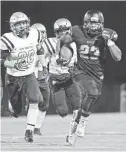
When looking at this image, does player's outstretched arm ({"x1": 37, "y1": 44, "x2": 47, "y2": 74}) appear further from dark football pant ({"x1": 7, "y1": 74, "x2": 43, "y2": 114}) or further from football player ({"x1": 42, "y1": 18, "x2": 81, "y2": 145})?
dark football pant ({"x1": 7, "y1": 74, "x2": 43, "y2": 114})

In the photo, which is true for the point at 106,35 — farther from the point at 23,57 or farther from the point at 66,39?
the point at 23,57

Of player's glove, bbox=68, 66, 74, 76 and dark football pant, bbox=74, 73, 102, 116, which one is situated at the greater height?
player's glove, bbox=68, 66, 74, 76

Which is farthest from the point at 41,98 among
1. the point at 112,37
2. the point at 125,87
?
the point at 125,87

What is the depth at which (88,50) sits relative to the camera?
8.38m

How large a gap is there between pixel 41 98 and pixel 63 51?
63cm

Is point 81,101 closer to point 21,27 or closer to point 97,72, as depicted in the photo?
point 97,72

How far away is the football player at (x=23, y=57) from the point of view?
789 cm

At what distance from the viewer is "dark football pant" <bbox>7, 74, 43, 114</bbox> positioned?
796 cm

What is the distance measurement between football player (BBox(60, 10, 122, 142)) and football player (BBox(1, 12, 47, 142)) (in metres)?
0.51

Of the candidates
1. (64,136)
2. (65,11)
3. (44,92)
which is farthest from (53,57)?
(65,11)

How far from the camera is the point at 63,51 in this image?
28.7 ft

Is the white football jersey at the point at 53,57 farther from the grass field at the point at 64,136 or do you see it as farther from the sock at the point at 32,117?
the sock at the point at 32,117

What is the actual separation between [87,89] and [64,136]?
2.21ft

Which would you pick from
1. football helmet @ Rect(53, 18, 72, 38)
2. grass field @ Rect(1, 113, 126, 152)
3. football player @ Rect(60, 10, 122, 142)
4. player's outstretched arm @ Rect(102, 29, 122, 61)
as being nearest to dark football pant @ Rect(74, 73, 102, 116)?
football player @ Rect(60, 10, 122, 142)
